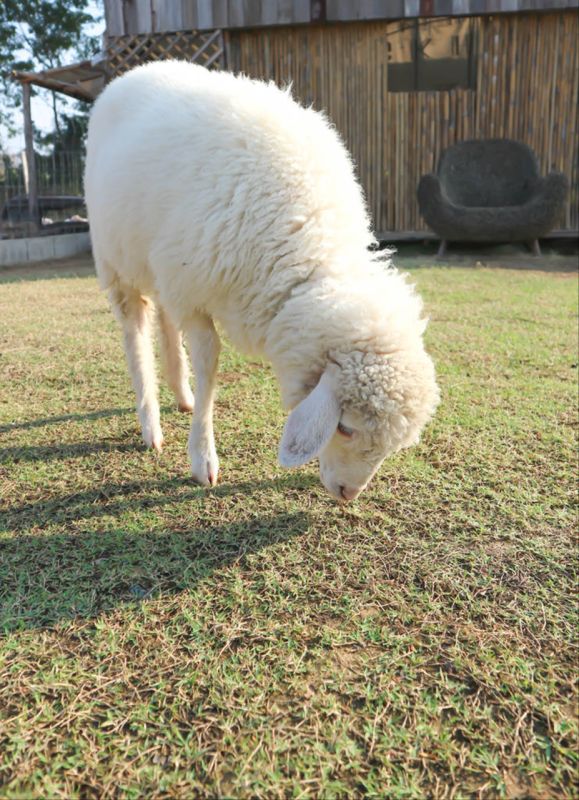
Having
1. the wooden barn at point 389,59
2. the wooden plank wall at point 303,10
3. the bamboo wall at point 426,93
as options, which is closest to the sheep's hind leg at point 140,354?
the wooden barn at point 389,59

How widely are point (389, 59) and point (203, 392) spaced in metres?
10.5

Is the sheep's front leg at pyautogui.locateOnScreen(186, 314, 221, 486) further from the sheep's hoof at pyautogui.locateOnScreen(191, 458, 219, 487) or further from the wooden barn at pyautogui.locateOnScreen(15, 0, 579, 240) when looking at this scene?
the wooden barn at pyautogui.locateOnScreen(15, 0, 579, 240)

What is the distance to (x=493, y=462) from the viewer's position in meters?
2.94

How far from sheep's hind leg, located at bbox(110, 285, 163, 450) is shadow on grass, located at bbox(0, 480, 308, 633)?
22.4 inches

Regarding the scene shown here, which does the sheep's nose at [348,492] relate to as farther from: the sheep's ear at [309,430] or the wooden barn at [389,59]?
the wooden barn at [389,59]

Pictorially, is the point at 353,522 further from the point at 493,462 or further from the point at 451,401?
the point at 451,401

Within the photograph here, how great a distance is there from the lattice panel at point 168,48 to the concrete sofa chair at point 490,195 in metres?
4.18

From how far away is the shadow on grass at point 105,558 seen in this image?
6.48 feet

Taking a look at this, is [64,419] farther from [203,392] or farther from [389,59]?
[389,59]

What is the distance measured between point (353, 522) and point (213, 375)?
34.2 inches

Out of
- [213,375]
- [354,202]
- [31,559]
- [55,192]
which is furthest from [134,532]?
[55,192]

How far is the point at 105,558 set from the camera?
2.21 metres

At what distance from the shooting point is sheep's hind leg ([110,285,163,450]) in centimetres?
313

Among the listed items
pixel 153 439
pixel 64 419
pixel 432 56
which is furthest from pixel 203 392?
pixel 432 56
